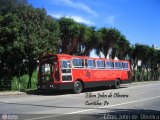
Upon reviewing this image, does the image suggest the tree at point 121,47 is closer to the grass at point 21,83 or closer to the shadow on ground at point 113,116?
the grass at point 21,83

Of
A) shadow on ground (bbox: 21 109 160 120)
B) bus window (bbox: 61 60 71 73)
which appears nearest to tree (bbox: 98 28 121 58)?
bus window (bbox: 61 60 71 73)

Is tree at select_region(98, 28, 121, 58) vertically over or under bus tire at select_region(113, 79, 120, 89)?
over

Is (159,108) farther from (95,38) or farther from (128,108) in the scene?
(95,38)

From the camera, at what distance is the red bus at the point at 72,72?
22.5 meters

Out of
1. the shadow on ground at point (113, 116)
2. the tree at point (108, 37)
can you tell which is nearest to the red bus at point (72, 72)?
the shadow on ground at point (113, 116)

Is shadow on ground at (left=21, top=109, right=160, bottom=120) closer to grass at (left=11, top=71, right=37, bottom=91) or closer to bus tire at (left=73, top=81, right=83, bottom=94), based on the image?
bus tire at (left=73, top=81, right=83, bottom=94)

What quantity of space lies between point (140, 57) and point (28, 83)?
1075 inches

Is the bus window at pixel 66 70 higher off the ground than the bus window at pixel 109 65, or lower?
lower

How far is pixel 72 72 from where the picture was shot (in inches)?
923

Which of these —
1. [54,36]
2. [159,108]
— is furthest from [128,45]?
[159,108]

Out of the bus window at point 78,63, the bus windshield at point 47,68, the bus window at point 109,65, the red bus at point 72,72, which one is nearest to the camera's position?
the red bus at point 72,72

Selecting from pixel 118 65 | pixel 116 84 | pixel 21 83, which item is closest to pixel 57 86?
pixel 21 83

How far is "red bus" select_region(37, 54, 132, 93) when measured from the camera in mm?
22500

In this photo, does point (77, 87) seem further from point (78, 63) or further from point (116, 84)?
point (116, 84)
